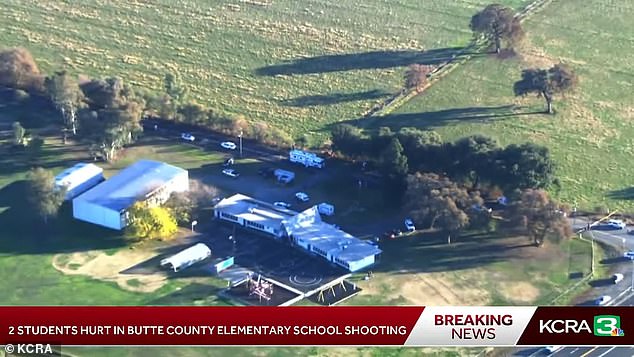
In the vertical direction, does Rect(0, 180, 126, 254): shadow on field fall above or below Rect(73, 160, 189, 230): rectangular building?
below

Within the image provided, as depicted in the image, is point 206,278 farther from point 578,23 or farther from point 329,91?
point 578,23

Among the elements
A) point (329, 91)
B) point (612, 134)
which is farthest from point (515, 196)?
point (329, 91)

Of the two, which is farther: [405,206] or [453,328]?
[405,206]

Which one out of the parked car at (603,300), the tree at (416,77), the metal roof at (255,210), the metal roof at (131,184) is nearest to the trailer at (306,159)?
the metal roof at (255,210)

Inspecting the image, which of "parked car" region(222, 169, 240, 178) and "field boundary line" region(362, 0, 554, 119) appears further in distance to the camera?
"field boundary line" region(362, 0, 554, 119)

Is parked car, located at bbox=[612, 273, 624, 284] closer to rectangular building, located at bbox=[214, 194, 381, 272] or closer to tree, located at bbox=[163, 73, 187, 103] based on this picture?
rectangular building, located at bbox=[214, 194, 381, 272]

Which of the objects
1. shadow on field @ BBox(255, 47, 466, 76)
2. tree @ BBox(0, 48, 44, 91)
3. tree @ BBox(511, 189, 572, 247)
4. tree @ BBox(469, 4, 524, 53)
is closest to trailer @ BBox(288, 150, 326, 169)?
tree @ BBox(511, 189, 572, 247)

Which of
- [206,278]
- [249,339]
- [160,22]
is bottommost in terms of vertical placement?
[206,278]

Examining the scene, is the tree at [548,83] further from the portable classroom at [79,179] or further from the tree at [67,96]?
the tree at [67,96]

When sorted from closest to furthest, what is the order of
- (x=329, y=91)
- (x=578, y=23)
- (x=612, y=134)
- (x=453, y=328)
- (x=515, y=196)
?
(x=453, y=328), (x=515, y=196), (x=612, y=134), (x=329, y=91), (x=578, y=23)
